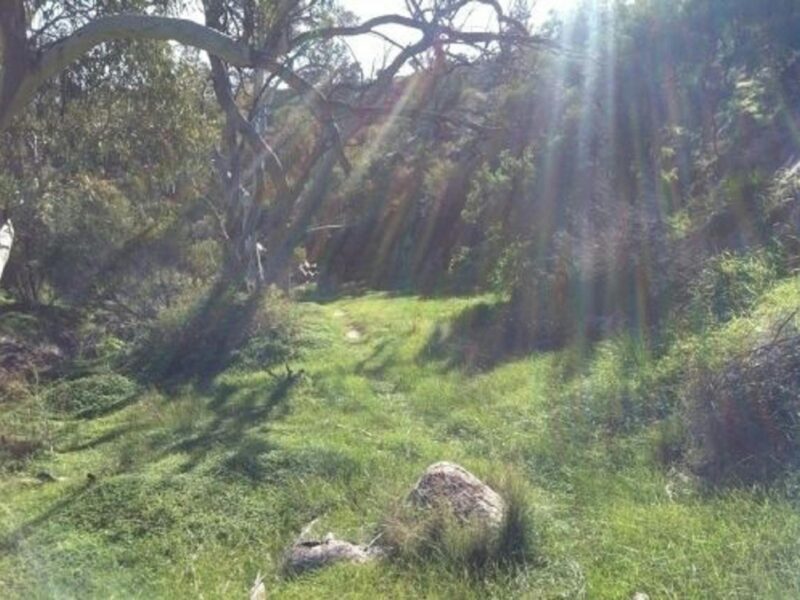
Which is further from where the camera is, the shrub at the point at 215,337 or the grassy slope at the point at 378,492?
the shrub at the point at 215,337

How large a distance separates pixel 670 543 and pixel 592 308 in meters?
6.36

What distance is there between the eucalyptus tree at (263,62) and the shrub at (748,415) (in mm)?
3700

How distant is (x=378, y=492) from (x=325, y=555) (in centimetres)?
96

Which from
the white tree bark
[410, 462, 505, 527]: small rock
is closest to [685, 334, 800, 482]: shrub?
[410, 462, 505, 527]: small rock

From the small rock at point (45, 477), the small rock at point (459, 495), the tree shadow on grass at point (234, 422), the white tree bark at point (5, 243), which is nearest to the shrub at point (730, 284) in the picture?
the small rock at point (459, 495)

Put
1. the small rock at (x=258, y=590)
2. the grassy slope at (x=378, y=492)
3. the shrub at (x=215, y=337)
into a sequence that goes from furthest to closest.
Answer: the shrub at (x=215, y=337), the small rock at (x=258, y=590), the grassy slope at (x=378, y=492)

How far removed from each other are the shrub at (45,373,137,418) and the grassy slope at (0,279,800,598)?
77cm

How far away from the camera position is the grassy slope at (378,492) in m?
4.55

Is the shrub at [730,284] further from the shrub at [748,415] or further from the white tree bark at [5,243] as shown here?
the white tree bark at [5,243]

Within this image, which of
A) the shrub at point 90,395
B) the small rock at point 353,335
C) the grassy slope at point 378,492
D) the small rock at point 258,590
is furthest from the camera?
the small rock at point 353,335

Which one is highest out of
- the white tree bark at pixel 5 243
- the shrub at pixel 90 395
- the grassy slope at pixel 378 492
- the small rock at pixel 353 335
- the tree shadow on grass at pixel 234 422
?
the white tree bark at pixel 5 243

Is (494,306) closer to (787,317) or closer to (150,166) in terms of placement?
(150,166)

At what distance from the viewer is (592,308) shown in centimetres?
1083

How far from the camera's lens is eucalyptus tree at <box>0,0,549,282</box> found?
7215 mm
